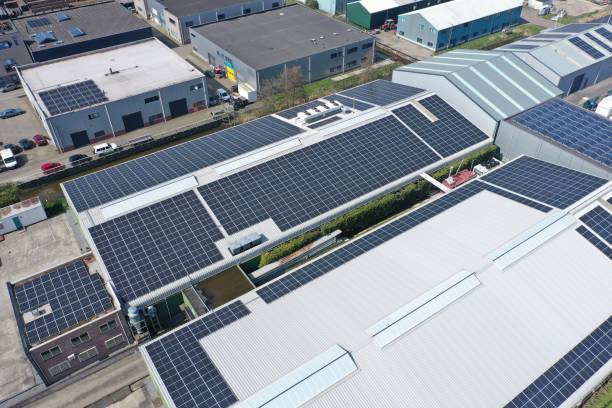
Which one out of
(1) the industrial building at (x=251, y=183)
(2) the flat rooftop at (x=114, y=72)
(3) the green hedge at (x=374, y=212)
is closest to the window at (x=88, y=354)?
(1) the industrial building at (x=251, y=183)

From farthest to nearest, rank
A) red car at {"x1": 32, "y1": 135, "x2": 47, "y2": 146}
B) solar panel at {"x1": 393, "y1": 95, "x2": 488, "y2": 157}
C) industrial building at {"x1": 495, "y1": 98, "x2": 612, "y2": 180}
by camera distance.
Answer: red car at {"x1": 32, "y1": 135, "x2": 47, "y2": 146} < solar panel at {"x1": 393, "y1": 95, "x2": 488, "y2": 157} < industrial building at {"x1": 495, "y1": 98, "x2": 612, "y2": 180}

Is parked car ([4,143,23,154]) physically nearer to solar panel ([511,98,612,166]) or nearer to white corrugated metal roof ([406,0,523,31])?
solar panel ([511,98,612,166])

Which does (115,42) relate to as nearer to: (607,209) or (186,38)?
(186,38)

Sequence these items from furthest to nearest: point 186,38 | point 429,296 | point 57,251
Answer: point 186,38
point 57,251
point 429,296

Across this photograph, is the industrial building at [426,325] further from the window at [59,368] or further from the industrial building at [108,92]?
the industrial building at [108,92]

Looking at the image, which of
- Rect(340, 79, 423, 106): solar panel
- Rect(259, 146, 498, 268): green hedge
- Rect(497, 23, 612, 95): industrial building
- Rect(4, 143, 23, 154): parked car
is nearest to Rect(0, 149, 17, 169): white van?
Rect(4, 143, 23, 154): parked car

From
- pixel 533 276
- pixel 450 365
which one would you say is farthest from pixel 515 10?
pixel 450 365
